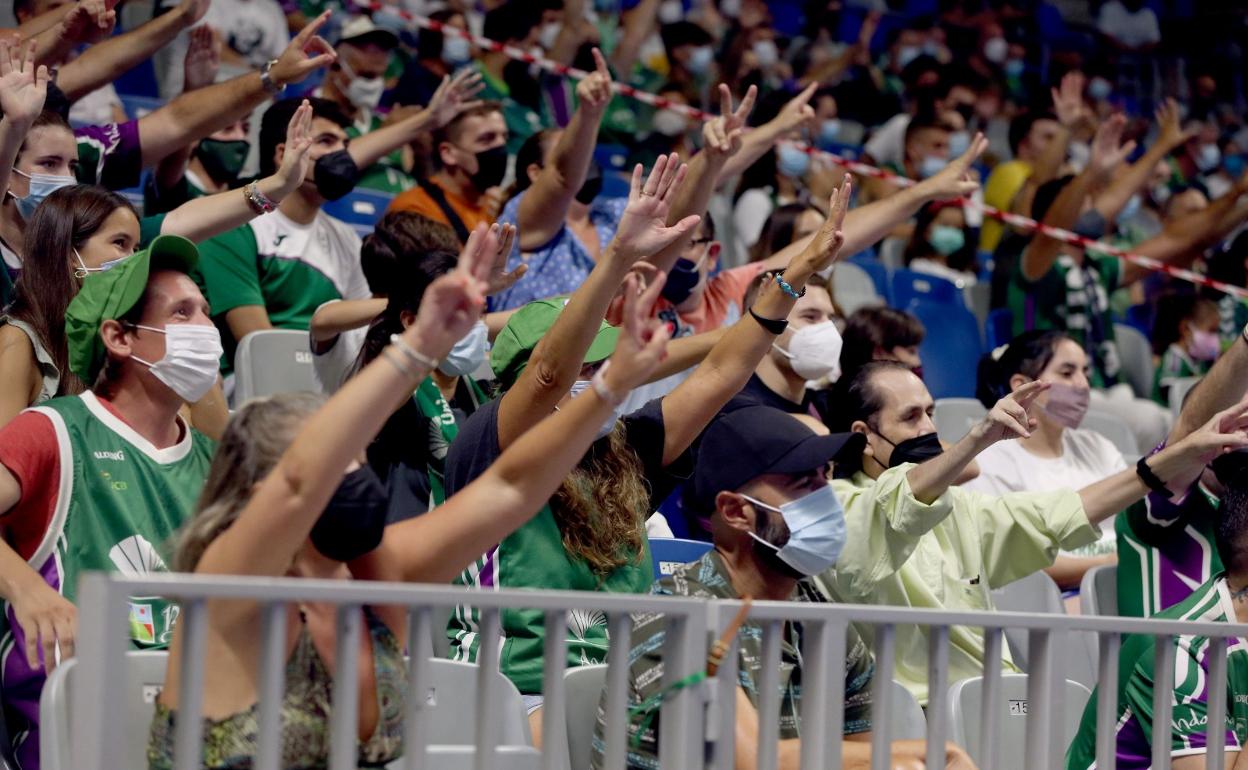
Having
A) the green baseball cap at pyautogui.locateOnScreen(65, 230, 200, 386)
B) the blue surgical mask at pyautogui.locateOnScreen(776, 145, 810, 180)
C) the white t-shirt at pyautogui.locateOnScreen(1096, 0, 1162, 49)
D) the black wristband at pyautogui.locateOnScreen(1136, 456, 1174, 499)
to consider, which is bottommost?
the black wristband at pyautogui.locateOnScreen(1136, 456, 1174, 499)

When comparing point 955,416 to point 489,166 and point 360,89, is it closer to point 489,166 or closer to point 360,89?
point 489,166

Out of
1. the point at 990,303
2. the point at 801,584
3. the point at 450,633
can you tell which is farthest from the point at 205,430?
the point at 990,303

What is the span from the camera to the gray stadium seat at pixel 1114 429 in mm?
6867

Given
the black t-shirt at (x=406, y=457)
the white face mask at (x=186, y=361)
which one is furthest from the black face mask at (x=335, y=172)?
the white face mask at (x=186, y=361)

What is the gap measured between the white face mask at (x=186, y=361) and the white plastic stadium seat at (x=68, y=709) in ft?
2.36

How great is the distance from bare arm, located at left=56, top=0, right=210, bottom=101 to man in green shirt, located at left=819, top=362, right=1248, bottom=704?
94.8 inches

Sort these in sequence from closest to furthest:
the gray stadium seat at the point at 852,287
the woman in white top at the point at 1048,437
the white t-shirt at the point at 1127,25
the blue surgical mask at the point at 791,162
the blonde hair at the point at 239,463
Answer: the blonde hair at the point at 239,463 → the woman in white top at the point at 1048,437 → the gray stadium seat at the point at 852,287 → the blue surgical mask at the point at 791,162 → the white t-shirt at the point at 1127,25

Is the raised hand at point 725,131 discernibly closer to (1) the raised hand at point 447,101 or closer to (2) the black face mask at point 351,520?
(1) the raised hand at point 447,101

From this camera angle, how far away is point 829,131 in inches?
401

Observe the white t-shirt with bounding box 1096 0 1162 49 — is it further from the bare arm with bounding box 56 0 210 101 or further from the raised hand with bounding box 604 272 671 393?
the raised hand with bounding box 604 272 671 393

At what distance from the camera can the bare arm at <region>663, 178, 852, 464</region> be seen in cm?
360

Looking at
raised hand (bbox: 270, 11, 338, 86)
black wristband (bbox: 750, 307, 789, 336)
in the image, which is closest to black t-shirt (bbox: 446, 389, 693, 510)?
black wristband (bbox: 750, 307, 789, 336)

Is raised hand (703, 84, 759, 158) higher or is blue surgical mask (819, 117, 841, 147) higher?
blue surgical mask (819, 117, 841, 147)

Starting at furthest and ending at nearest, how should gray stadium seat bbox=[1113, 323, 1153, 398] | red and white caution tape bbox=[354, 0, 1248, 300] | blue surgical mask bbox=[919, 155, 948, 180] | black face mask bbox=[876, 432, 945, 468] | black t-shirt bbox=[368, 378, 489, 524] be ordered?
blue surgical mask bbox=[919, 155, 948, 180] → gray stadium seat bbox=[1113, 323, 1153, 398] → red and white caution tape bbox=[354, 0, 1248, 300] → black face mask bbox=[876, 432, 945, 468] → black t-shirt bbox=[368, 378, 489, 524]
